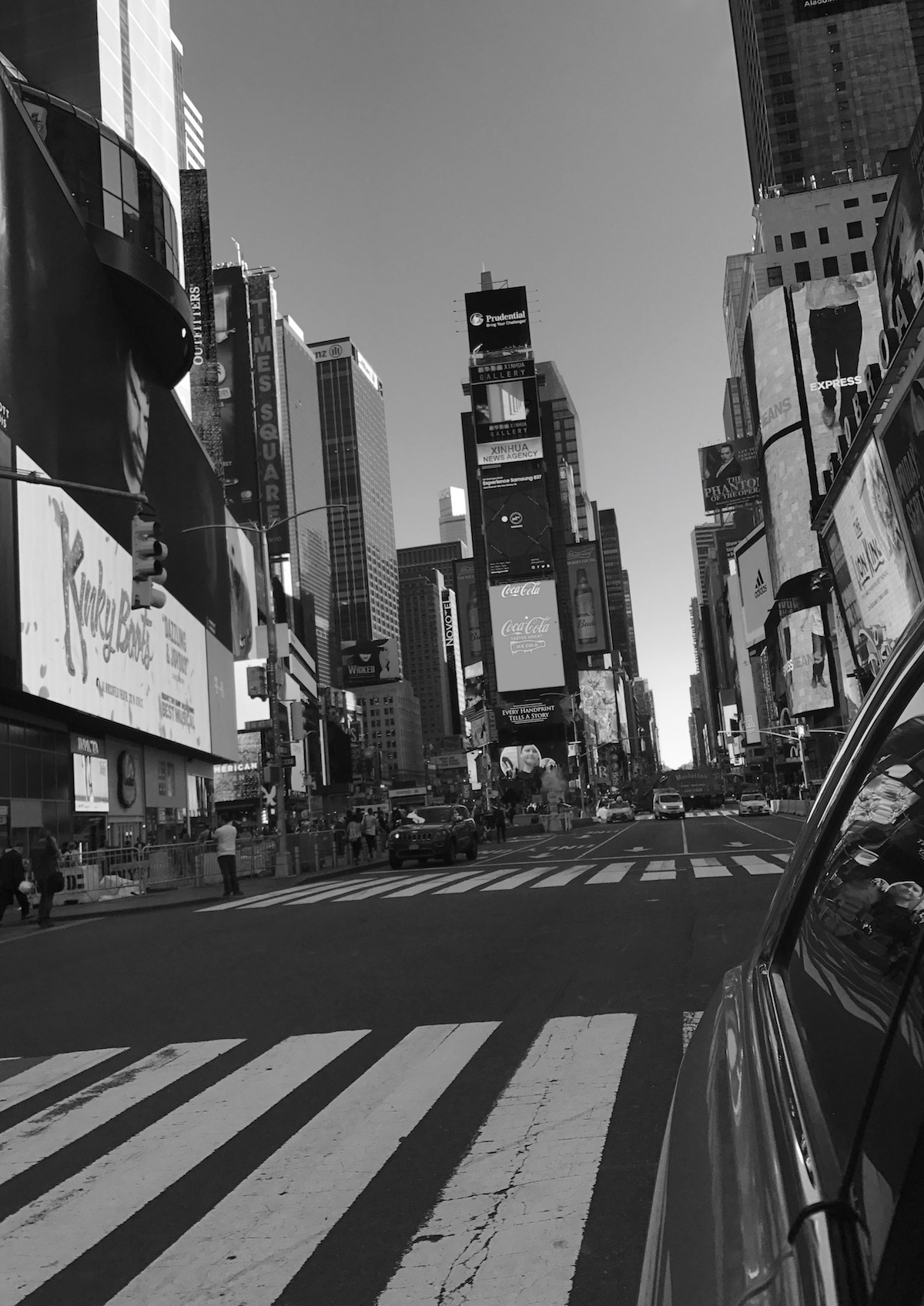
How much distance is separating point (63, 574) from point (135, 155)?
23300mm

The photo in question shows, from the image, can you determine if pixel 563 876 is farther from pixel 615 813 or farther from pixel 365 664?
pixel 365 664

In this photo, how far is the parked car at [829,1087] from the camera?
105 centimetres

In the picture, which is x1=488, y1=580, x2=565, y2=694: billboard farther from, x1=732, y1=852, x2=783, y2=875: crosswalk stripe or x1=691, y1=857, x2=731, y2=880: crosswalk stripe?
x1=691, y1=857, x2=731, y2=880: crosswalk stripe

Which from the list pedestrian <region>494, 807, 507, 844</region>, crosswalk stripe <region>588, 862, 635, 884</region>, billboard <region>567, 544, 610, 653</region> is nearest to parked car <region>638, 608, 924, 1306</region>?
crosswalk stripe <region>588, 862, 635, 884</region>

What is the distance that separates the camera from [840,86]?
128m

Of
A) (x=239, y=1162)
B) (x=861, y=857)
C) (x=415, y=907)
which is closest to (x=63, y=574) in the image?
(x=415, y=907)

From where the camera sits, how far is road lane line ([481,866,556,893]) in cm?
1767

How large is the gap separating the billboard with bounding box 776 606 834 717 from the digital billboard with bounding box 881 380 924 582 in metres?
52.8

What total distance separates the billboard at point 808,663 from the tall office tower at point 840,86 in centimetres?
6607

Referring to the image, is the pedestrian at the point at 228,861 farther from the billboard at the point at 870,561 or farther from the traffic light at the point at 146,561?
the billboard at the point at 870,561

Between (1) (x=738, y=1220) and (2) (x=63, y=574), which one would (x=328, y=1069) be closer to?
(1) (x=738, y=1220)

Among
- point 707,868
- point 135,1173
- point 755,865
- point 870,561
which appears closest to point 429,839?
point 707,868

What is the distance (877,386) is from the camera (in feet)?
108

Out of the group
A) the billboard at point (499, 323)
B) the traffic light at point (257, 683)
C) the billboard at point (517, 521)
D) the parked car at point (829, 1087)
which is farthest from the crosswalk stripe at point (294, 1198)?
the billboard at point (499, 323)
